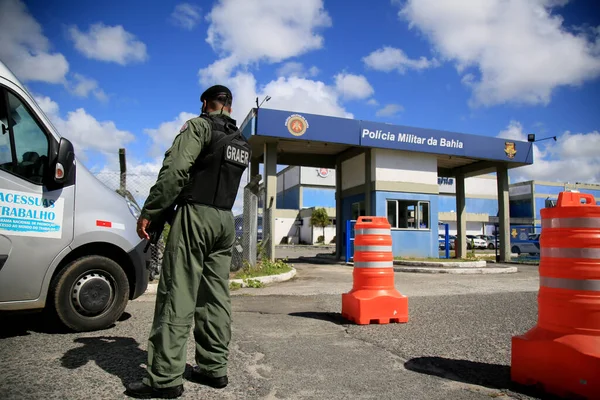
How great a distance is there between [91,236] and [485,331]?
4.58m

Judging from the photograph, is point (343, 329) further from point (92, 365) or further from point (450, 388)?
point (92, 365)

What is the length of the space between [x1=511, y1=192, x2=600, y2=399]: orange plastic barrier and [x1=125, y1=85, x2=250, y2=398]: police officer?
2.25m

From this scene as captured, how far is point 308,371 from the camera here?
10.8 ft

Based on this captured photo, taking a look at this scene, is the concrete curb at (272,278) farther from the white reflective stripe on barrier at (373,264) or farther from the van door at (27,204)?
the van door at (27,204)

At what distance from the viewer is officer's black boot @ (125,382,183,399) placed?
2.65 metres

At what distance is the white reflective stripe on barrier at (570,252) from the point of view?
2.81 meters

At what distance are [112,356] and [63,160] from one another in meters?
2.03

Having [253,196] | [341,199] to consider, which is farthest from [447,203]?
[253,196]

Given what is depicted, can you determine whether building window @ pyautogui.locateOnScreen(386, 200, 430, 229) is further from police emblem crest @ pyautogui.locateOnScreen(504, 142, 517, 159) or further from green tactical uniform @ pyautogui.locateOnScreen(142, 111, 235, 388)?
green tactical uniform @ pyautogui.locateOnScreen(142, 111, 235, 388)

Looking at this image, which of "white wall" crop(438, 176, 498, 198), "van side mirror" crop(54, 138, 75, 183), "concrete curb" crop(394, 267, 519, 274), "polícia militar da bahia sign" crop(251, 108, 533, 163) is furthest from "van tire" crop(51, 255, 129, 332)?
"white wall" crop(438, 176, 498, 198)

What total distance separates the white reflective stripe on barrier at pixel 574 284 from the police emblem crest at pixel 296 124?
12469 mm

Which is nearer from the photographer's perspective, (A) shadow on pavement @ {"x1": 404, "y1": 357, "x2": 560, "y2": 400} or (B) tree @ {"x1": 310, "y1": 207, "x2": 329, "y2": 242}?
(A) shadow on pavement @ {"x1": 404, "y1": 357, "x2": 560, "y2": 400}

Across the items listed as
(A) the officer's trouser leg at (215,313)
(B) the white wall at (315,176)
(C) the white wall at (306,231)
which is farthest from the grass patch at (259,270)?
(B) the white wall at (315,176)

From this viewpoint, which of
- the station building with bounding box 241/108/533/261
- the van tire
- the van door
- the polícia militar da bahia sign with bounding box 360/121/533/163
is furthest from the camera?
the polícia militar da bahia sign with bounding box 360/121/533/163
